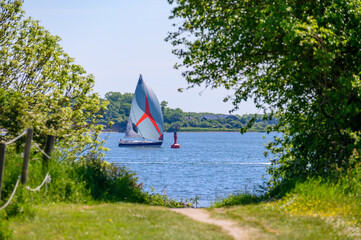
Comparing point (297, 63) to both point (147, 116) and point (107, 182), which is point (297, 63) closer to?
point (107, 182)

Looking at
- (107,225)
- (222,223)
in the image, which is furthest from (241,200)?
(107,225)

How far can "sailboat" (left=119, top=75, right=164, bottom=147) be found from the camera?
3322 inches

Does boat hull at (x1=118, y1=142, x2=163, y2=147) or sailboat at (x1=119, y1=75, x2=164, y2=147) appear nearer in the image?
sailboat at (x1=119, y1=75, x2=164, y2=147)

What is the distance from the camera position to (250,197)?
14.8 meters

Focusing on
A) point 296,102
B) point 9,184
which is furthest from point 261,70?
point 9,184

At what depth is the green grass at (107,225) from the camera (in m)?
9.06

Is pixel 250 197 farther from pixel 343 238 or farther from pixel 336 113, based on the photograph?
pixel 343 238

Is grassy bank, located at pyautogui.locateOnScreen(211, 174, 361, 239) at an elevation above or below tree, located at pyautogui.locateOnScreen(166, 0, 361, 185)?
below

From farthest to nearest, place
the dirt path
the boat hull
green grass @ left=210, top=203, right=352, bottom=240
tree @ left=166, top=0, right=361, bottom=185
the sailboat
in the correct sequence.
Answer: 1. the boat hull
2. the sailboat
3. tree @ left=166, top=0, right=361, bottom=185
4. green grass @ left=210, top=203, right=352, bottom=240
5. the dirt path

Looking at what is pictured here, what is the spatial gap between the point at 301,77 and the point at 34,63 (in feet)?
46.9

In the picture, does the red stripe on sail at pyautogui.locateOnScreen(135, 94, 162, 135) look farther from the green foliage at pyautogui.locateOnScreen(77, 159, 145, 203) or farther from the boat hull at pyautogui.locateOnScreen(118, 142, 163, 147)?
the green foliage at pyautogui.locateOnScreen(77, 159, 145, 203)

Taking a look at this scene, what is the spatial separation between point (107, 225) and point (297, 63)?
875 centimetres

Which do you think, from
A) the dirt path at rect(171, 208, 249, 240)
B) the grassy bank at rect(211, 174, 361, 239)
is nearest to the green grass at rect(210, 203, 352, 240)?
the grassy bank at rect(211, 174, 361, 239)

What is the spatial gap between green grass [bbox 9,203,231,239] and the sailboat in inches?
2888
